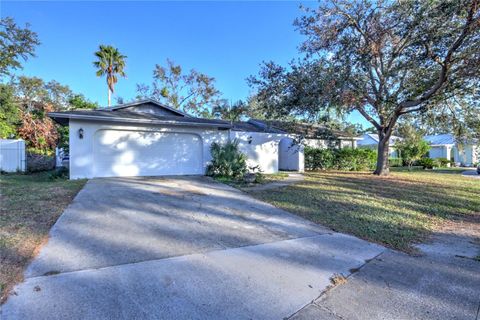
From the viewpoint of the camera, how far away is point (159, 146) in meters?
12.3

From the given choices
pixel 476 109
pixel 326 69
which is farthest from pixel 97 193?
pixel 476 109

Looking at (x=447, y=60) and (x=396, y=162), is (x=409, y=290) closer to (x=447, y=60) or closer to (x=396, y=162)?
(x=447, y=60)

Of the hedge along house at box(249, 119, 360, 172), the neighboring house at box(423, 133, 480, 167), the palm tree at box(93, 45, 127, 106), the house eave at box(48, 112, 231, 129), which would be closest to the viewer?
the house eave at box(48, 112, 231, 129)

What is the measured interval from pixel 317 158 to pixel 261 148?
5.18 meters

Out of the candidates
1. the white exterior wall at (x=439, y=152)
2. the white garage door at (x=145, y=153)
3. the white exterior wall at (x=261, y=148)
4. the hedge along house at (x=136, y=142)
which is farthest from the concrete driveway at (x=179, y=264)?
the white exterior wall at (x=439, y=152)

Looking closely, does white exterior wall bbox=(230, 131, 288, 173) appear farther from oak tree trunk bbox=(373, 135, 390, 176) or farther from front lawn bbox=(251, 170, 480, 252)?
oak tree trunk bbox=(373, 135, 390, 176)

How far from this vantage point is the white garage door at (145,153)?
443 inches

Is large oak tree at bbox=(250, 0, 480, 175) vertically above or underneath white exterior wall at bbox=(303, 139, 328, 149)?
above

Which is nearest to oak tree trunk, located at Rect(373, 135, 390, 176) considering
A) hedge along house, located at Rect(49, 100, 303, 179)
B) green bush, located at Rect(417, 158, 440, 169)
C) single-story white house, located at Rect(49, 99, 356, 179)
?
single-story white house, located at Rect(49, 99, 356, 179)

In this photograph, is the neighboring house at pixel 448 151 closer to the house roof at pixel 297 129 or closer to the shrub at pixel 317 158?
the shrub at pixel 317 158

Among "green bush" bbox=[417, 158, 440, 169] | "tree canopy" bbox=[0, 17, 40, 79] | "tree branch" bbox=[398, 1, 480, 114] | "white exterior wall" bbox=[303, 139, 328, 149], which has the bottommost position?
"green bush" bbox=[417, 158, 440, 169]

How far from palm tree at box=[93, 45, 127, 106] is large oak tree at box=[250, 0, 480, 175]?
17.4m

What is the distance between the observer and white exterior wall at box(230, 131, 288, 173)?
14641 millimetres

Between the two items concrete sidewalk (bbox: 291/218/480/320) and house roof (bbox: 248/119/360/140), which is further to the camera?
house roof (bbox: 248/119/360/140)
